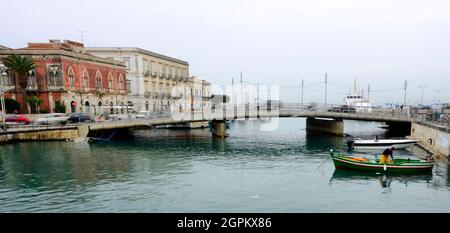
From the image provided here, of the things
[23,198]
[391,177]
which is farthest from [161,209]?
[391,177]

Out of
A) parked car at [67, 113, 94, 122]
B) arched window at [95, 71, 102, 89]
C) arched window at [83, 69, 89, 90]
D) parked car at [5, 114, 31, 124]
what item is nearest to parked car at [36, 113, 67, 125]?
parked car at [67, 113, 94, 122]

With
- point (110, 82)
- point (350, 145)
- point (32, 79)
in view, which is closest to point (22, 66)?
point (32, 79)

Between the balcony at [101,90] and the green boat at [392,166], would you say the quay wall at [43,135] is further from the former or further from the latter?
the green boat at [392,166]

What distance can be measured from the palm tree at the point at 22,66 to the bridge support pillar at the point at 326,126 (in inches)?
2559

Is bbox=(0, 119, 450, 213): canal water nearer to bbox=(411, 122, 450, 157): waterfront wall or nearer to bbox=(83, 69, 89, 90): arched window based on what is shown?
bbox=(411, 122, 450, 157): waterfront wall

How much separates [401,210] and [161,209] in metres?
17.2

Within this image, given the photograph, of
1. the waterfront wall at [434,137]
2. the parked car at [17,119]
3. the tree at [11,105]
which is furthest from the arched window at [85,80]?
the waterfront wall at [434,137]

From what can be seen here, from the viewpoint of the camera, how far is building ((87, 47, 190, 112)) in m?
89.0

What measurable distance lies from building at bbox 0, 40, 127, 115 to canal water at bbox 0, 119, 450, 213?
22.3 meters

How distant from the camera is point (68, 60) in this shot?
64062 millimetres

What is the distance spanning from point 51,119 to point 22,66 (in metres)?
12.8

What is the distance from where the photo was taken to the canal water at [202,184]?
21484 mm
